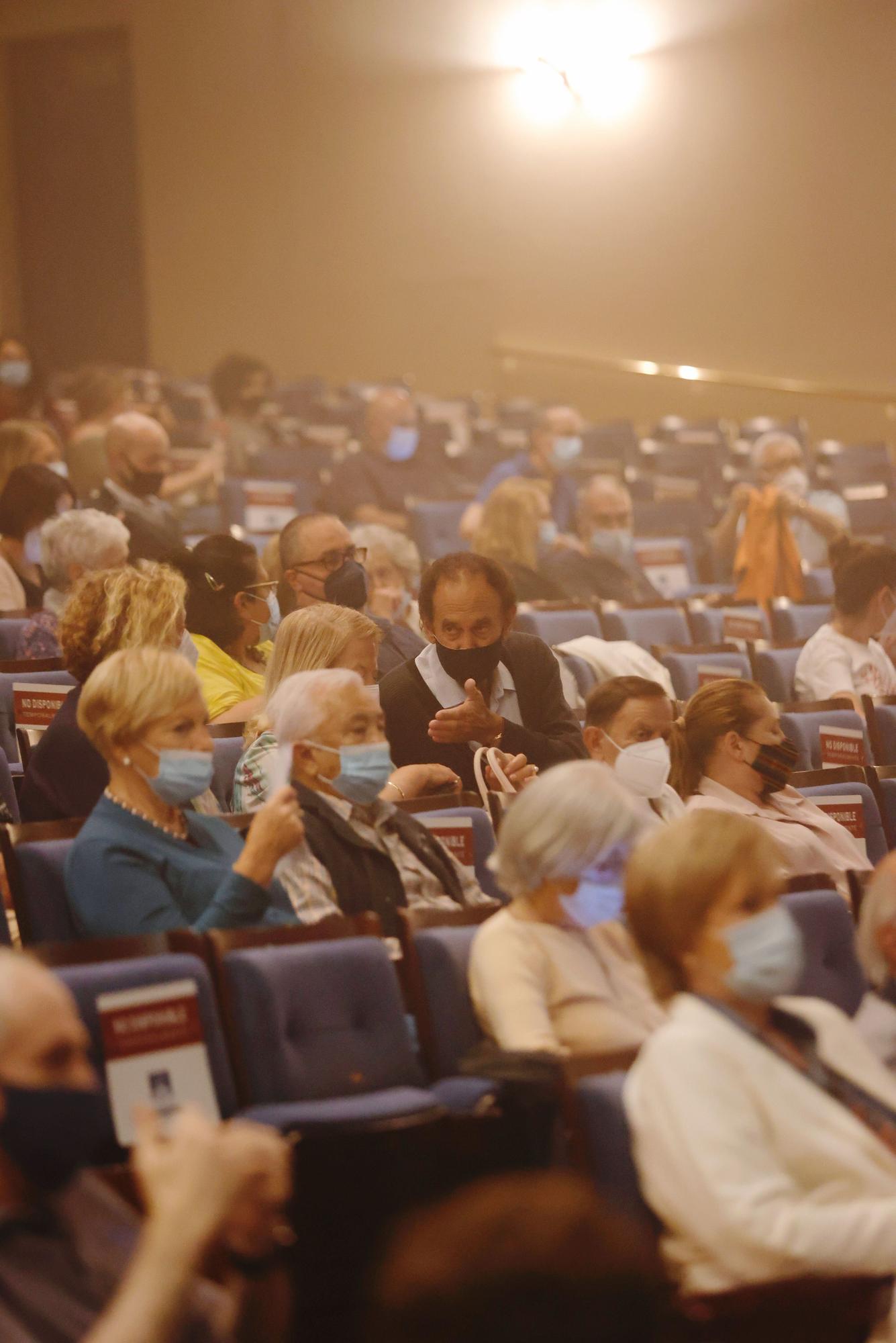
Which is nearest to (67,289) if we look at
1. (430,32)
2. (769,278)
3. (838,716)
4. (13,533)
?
(430,32)

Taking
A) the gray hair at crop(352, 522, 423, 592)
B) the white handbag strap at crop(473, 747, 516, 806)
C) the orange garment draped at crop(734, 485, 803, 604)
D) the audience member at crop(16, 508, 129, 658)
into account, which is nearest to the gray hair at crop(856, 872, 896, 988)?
the white handbag strap at crop(473, 747, 516, 806)

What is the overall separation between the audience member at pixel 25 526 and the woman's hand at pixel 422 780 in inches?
77.2

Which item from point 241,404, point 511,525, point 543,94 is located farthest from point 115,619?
point 543,94

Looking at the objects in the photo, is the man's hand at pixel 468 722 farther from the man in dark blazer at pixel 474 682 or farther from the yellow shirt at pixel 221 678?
the yellow shirt at pixel 221 678

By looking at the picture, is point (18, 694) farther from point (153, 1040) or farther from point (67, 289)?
point (67, 289)

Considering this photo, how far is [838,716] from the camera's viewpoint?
4555 millimetres

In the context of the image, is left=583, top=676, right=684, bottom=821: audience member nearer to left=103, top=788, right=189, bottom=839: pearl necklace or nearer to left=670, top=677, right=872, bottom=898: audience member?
left=670, top=677, right=872, bottom=898: audience member

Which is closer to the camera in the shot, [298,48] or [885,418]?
[885,418]

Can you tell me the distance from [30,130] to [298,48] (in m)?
2.53

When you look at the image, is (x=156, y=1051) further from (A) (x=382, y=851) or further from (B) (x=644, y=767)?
(B) (x=644, y=767)

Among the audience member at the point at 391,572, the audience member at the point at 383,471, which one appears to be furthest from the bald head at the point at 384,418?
the audience member at the point at 391,572

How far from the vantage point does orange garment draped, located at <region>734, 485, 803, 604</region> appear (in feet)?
22.4

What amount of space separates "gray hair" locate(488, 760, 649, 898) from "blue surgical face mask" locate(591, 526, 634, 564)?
4.49 metres

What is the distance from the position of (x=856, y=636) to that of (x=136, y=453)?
2.36 metres
